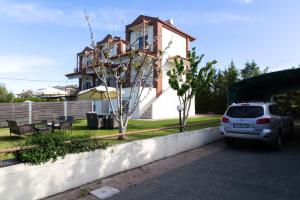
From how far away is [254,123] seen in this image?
365 inches

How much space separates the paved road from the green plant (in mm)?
1455

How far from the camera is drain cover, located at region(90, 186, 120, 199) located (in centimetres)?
519

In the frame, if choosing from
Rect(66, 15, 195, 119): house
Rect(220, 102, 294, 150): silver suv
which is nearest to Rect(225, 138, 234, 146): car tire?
Rect(220, 102, 294, 150): silver suv

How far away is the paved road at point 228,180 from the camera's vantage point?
513 centimetres

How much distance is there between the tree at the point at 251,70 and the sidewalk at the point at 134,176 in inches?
1211

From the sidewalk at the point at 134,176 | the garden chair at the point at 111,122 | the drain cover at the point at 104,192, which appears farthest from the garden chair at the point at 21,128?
the drain cover at the point at 104,192

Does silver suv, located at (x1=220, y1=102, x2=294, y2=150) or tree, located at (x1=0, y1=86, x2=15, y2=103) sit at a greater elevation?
tree, located at (x1=0, y1=86, x2=15, y2=103)

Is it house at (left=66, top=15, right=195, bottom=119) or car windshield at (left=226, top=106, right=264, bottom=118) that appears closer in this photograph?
car windshield at (left=226, top=106, right=264, bottom=118)

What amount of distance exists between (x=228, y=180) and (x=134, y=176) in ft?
7.72

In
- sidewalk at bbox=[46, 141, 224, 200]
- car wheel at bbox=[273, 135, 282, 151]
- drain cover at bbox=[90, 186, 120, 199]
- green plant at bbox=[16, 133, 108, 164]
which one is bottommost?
drain cover at bbox=[90, 186, 120, 199]

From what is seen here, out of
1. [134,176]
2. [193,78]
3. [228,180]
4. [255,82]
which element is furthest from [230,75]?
[134,176]

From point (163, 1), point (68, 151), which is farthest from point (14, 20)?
point (68, 151)

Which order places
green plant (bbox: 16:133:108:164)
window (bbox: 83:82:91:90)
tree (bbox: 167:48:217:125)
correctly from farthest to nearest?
window (bbox: 83:82:91:90) < tree (bbox: 167:48:217:125) < green plant (bbox: 16:133:108:164)

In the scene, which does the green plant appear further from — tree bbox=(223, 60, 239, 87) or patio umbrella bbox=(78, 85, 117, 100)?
tree bbox=(223, 60, 239, 87)
